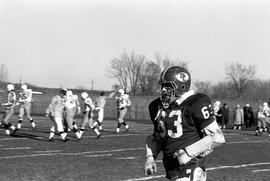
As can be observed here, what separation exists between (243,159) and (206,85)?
270 ft

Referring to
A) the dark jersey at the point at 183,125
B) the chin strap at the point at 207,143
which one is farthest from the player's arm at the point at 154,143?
the chin strap at the point at 207,143

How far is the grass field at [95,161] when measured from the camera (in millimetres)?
10898

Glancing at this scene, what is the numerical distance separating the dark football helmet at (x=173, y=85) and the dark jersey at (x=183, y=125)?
80mm

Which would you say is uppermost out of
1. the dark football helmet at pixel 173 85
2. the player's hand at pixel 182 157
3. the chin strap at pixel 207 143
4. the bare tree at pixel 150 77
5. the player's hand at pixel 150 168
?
the bare tree at pixel 150 77

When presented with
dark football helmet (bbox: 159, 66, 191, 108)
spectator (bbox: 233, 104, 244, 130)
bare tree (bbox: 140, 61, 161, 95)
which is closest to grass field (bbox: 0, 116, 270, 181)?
dark football helmet (bbox: 159, 66, 191, 108)

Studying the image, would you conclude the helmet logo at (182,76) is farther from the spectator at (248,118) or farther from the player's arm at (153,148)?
the spectator at (248,118)

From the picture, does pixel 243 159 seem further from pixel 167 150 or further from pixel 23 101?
pixel 23 101

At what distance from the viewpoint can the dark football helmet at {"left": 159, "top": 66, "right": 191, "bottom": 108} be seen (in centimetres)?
542

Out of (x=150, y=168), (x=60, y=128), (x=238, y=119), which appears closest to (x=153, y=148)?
(x=150, y=168)

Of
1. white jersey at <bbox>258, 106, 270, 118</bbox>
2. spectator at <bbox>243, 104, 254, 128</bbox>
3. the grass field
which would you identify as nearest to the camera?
the grass field

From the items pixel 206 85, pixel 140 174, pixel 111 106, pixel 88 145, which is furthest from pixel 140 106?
pixel 140 174

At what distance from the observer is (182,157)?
201 inches

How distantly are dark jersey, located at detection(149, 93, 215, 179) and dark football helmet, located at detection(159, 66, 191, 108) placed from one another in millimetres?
80

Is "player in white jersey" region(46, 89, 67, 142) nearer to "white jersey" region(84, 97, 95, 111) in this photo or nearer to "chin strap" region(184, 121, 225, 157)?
"white jersey" region(84, 97, 95, 111)
